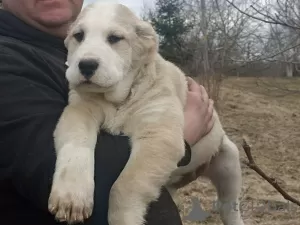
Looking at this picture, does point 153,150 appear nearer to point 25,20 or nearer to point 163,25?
point 25,20

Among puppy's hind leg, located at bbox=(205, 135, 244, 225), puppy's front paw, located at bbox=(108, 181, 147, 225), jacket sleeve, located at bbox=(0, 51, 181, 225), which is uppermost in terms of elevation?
jacket sleeve, located at bbox=(0, 51, 181, 225)

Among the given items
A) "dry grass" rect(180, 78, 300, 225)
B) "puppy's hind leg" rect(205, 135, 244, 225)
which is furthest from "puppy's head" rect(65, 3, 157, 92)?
"dry grass" rect(180, 78, 300, 225)

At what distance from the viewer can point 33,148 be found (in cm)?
205

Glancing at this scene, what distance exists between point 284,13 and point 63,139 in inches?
65.3

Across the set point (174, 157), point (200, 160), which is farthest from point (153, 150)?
point (200, 160)

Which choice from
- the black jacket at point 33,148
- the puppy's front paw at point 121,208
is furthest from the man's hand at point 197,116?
the puppy's front paw at point 121,208

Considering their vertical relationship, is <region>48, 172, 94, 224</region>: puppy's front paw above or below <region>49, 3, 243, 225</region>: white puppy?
below

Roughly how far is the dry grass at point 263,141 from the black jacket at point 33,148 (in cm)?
201

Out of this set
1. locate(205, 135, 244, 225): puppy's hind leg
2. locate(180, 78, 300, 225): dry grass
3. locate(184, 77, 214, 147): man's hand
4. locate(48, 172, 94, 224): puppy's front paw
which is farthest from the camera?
locate(180, 78, 300, 225): dry grass

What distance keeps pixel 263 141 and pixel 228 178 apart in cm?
731

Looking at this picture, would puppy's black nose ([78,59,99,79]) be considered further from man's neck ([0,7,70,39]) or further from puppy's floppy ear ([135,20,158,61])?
man's neck ([0,7,70,39])

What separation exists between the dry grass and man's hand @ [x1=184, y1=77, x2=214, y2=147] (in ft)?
4.14

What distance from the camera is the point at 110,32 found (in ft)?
8.10

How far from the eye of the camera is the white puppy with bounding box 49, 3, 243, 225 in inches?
81.7
